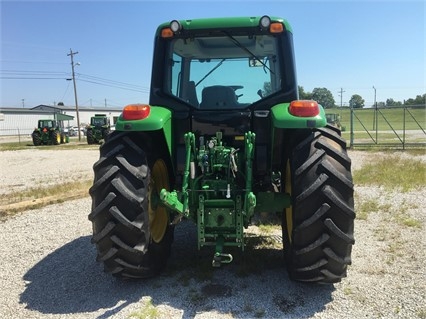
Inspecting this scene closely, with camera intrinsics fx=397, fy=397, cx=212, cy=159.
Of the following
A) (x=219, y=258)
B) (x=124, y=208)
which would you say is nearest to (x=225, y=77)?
(x=124, y=208)

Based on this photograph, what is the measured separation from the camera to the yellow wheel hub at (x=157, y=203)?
3.86 meters

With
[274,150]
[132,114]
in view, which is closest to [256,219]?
[274,150]

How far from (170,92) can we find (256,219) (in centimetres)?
256

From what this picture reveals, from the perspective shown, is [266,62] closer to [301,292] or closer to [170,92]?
[170,92]

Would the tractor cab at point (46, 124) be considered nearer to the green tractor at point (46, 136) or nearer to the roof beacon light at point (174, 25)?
the green tractor at point (46, 136)

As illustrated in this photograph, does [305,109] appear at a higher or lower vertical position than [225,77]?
lower

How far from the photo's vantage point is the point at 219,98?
13.9 ft

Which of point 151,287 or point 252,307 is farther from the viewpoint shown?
point 151,287

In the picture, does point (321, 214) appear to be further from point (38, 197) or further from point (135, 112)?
point (38, 197)

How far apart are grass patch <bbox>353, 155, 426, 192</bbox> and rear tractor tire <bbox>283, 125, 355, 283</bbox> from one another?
545 centimetres

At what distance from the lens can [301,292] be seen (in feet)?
11.7

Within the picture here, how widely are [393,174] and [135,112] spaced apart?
8217 mm

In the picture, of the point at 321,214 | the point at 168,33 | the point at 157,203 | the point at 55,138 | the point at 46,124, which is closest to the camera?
the point at 321,214

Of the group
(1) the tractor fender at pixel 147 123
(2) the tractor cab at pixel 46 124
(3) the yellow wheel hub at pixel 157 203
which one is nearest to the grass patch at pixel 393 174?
(3) the yellow wheel hub at pixel 157 203
